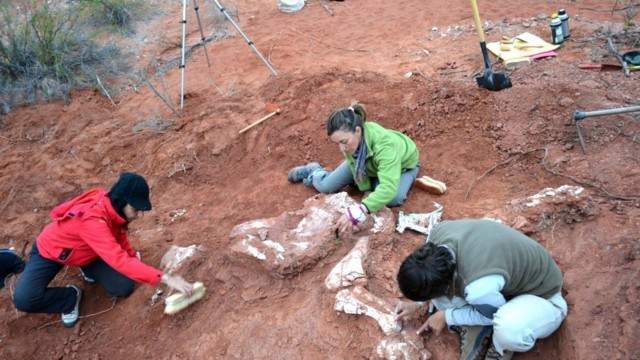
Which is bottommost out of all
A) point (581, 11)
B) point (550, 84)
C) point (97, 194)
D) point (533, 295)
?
point (581, 11)

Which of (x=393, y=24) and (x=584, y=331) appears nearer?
(x=584, y=331)

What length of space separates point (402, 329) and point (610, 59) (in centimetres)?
365

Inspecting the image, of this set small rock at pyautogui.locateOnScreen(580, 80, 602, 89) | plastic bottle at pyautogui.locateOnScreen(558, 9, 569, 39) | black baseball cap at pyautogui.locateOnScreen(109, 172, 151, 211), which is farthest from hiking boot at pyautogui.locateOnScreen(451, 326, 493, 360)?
plastic bottle at pyautogui.locateOnScreen(558, 9, 569, 39)

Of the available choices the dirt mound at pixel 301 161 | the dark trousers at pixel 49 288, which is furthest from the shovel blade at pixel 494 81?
the dark trousers at pixel 49 288

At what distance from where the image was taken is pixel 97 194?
3.02 m

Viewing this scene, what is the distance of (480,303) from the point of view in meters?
2.12

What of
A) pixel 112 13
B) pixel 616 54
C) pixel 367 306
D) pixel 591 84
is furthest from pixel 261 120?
pixel 112 13

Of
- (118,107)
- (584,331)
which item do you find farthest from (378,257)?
(118,107)

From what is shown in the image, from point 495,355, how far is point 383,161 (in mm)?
1374

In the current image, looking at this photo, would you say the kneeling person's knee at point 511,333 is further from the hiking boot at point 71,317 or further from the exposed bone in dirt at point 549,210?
the hiking boot at point 71,317

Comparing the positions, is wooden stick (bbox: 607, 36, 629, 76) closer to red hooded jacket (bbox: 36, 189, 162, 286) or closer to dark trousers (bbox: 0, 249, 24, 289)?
red hooded jacket (bbox: 36, 189, 162, 286)

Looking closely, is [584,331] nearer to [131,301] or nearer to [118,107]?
[131,301]

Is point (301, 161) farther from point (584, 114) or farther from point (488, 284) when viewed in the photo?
point (488, 284)

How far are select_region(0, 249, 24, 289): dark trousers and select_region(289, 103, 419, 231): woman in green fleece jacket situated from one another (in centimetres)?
247
